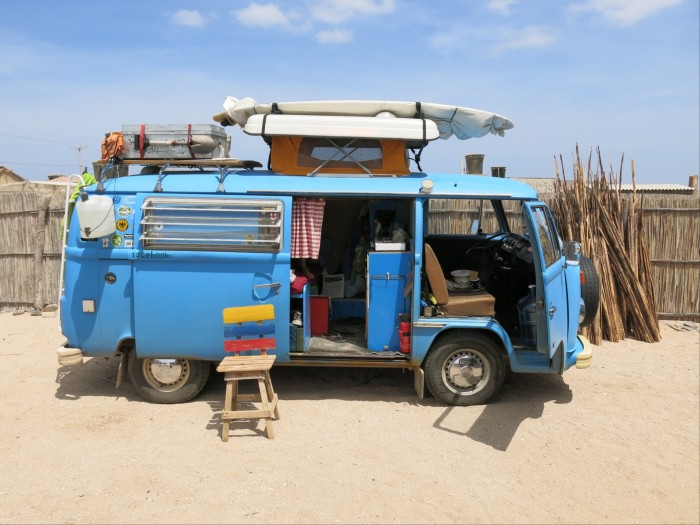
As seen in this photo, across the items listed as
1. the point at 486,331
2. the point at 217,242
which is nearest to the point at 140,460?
the point at 217,242

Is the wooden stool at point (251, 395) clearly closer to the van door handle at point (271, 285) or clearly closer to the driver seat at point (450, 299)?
the van door handle at point (271, 285)

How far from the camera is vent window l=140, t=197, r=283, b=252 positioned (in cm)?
580

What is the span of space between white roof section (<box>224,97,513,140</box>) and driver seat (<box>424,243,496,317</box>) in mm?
1433

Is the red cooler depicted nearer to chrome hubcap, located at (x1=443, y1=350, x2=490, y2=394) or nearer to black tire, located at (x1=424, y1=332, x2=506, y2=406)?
black tire, located at (x1=424, y1=332, x2=506, y2=406)

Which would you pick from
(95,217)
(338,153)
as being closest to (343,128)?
(338,153)

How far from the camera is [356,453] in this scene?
513 centimetres

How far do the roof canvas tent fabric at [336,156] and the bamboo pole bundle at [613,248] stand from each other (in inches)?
159

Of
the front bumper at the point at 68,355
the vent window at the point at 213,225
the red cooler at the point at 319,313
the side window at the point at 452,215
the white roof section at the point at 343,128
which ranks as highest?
the white roof section at the point at 343,128

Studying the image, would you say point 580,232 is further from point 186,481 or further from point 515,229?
point 186,481

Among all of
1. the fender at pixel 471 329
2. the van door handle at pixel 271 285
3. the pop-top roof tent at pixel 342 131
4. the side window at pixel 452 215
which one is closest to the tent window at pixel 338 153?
the pop-top roof tent at pixel 342 131

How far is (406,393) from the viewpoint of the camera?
21.4ft

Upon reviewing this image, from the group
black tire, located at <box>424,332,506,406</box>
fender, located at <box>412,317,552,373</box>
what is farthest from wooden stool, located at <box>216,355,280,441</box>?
black tire, located at <box>424,332,506,406</box>

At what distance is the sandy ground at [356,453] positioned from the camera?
14.0 ft

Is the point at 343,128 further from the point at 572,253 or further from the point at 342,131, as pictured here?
the point at 572,253
